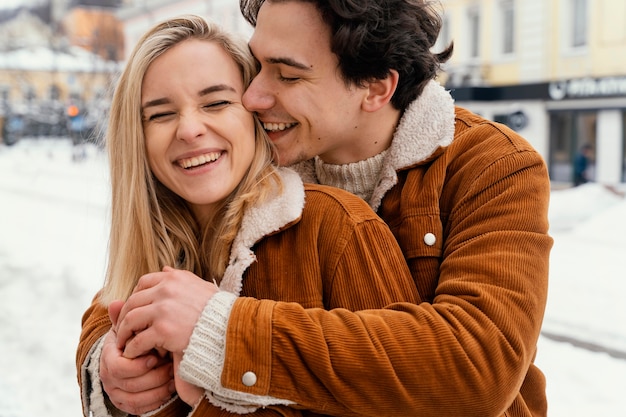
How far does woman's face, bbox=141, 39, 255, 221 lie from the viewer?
1237 mm

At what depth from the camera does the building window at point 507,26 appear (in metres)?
5.27

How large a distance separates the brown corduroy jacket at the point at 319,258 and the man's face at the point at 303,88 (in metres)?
0.28

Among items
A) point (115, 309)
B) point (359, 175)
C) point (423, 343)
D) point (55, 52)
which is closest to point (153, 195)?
point (115, 309)

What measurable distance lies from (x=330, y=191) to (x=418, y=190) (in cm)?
22

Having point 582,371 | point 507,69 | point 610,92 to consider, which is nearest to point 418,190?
point 582,371

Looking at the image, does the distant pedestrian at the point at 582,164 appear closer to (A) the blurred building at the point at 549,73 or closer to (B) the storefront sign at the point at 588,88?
(A) the blurred building at the point at 549,73

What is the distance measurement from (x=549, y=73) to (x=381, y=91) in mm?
4081

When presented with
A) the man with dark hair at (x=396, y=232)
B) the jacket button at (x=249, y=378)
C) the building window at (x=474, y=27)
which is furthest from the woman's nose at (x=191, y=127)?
the building window at (x=474, y=27)

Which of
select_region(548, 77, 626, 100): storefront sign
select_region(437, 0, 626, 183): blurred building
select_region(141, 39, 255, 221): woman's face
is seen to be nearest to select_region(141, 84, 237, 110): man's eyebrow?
select_region(141, 39, 255, 221): woman's face

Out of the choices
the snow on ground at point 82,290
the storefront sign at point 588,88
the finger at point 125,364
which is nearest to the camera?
the finger at point 125,364

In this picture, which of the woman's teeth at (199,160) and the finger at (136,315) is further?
the woman's teeth at (199,160)

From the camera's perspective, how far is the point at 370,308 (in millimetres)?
1074

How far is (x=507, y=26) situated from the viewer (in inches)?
211

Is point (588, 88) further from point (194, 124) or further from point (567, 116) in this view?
point (194, 124)
